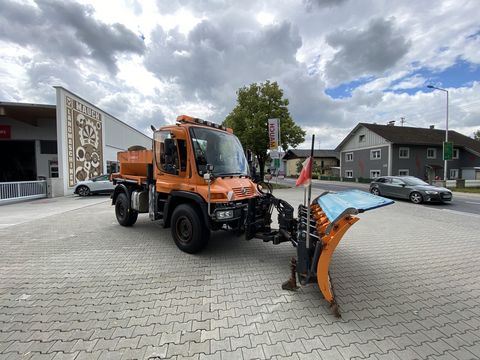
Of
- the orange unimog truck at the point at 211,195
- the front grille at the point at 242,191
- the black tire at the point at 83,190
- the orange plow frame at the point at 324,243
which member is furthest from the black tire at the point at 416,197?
the black tire at the point at 83,190

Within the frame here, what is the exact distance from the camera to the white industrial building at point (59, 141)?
605 inches

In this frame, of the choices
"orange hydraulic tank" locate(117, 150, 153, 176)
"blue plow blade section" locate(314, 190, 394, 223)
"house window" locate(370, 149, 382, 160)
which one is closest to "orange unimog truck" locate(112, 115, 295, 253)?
"orange hydraulic tank" locate(117, 150, 153, 176)

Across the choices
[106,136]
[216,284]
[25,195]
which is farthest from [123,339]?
[106,136]

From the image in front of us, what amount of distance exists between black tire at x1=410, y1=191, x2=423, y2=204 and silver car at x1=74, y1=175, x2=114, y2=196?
59.0ft

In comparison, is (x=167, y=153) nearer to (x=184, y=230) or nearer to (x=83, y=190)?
(x=184, y=230)

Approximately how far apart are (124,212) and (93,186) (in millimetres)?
10832

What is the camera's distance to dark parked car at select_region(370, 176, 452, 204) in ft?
40.3

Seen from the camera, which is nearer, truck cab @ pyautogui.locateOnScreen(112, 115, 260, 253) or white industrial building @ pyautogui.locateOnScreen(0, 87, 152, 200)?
truck cab @ pyautogui.locateOnScreen(112, 115, 260, 253)

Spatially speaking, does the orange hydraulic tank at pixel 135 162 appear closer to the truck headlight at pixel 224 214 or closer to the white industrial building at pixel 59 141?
the truck headlight at pixel 224 214

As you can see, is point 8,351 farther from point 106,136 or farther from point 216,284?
point 106,136

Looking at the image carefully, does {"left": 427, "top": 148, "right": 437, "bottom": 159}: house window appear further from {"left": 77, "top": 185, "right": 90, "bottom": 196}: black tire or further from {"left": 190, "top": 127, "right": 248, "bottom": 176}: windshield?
{"left": 77, "top": 185, "right": 90, "bottom": 196}: black tire

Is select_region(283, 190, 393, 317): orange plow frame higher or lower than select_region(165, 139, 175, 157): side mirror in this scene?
lower

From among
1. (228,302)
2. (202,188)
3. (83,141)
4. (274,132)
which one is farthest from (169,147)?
(83,141)

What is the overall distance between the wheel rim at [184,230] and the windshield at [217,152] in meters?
1.03
